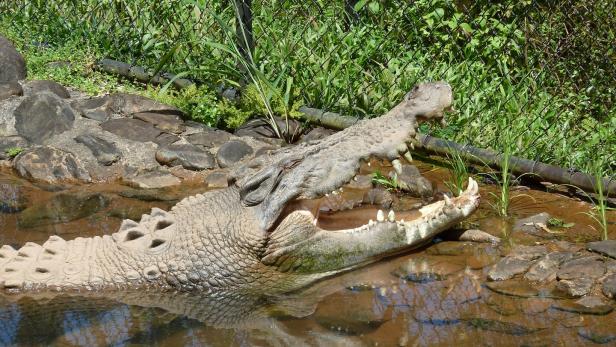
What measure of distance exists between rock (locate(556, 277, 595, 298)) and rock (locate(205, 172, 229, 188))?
105 inches

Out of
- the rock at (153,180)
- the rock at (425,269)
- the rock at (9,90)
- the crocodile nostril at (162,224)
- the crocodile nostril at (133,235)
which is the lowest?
the rock at (153,180)

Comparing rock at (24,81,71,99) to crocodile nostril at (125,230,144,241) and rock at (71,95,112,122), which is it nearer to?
rock at (71,95,112,122)

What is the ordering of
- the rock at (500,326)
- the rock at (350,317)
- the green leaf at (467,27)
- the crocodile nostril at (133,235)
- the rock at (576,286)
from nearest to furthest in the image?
the rock at (500,326), the rock at (350,317), the rock at (576,286), the crocodile nostril at (133,235), the green leaf at (467,27)

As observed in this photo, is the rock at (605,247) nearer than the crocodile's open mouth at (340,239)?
No

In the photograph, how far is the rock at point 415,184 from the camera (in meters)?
5.91

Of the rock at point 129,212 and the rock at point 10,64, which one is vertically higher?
the rock at point 10,64

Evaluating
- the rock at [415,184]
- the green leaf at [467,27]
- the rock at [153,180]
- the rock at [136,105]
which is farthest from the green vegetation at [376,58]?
the rock at [153,180]

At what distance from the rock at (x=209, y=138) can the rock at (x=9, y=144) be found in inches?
49.0

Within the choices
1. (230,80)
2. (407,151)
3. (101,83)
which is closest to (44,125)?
(101,83)

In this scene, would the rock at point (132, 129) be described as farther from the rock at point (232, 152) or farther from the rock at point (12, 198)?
the rock at point (12, 198)

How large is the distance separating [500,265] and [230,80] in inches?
131

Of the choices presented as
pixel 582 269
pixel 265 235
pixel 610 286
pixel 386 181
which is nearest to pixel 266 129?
pixel 386 181

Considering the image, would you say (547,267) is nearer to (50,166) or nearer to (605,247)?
(605,247)

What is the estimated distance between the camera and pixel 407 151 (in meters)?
4.61
